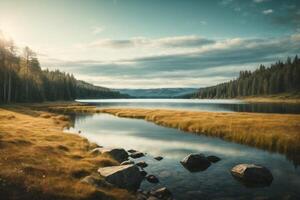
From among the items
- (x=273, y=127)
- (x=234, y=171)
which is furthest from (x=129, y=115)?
(x=234, y=171)

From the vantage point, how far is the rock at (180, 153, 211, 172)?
28094 millimetres

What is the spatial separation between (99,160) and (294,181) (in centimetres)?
1777

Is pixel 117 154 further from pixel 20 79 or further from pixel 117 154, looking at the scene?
pixel 20 79

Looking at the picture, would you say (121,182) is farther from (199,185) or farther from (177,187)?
(199,185)

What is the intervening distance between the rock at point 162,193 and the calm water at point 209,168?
66 cm

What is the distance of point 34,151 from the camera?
88.1 ft

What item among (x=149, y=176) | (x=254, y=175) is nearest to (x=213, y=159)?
(x=254, y=175)

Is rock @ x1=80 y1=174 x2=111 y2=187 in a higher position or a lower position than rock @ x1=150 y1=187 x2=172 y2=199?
higher

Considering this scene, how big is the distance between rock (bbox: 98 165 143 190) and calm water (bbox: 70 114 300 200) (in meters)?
0.88

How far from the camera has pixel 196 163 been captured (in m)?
28.6

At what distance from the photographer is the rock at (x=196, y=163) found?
92.2ft

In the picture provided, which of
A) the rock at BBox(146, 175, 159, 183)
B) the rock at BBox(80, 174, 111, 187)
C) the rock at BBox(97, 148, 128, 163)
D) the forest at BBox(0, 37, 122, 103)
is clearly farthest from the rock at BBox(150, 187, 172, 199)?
the forest at BBox(0, 37, 122, 103)

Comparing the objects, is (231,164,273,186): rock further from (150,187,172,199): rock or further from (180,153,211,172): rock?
(150,187,172,199): rock

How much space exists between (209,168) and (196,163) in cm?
139
